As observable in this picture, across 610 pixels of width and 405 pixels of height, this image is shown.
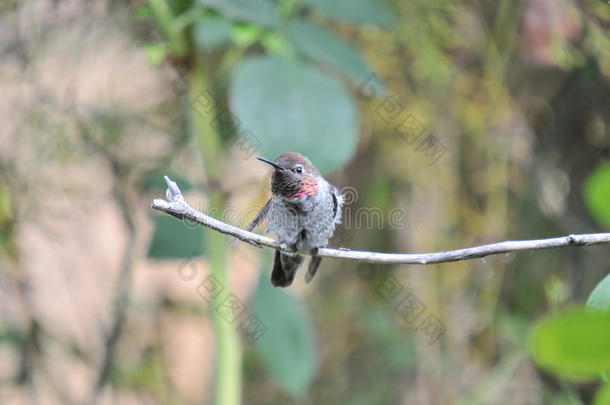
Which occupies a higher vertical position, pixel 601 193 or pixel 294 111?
pixel 294 111

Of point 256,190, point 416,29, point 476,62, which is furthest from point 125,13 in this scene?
point 476,62

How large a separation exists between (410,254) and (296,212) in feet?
2.59

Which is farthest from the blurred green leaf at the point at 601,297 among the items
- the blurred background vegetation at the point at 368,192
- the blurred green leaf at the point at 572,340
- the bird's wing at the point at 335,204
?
the blurred background vegetation at the point at 368,192

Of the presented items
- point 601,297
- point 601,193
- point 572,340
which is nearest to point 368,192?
point 601,297

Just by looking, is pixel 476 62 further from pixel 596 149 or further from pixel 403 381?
pixel 403 381

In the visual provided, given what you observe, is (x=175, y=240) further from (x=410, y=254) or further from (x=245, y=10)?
(x=410, y=254)

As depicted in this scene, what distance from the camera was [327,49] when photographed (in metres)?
1.94

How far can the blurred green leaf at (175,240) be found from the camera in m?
2.19

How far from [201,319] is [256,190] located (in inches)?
59.0

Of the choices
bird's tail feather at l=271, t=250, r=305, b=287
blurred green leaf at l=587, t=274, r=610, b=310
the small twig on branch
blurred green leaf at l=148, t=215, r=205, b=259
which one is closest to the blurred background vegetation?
blurred green leaf at l=148, t=215, r=205, b=259

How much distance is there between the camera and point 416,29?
246 cm

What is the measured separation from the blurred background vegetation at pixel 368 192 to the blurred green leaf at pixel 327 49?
0.32m

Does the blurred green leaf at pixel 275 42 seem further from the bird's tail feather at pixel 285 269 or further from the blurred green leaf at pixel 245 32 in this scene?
the bird's tail feather at pixel 285 269

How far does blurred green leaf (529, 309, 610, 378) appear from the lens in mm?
339
